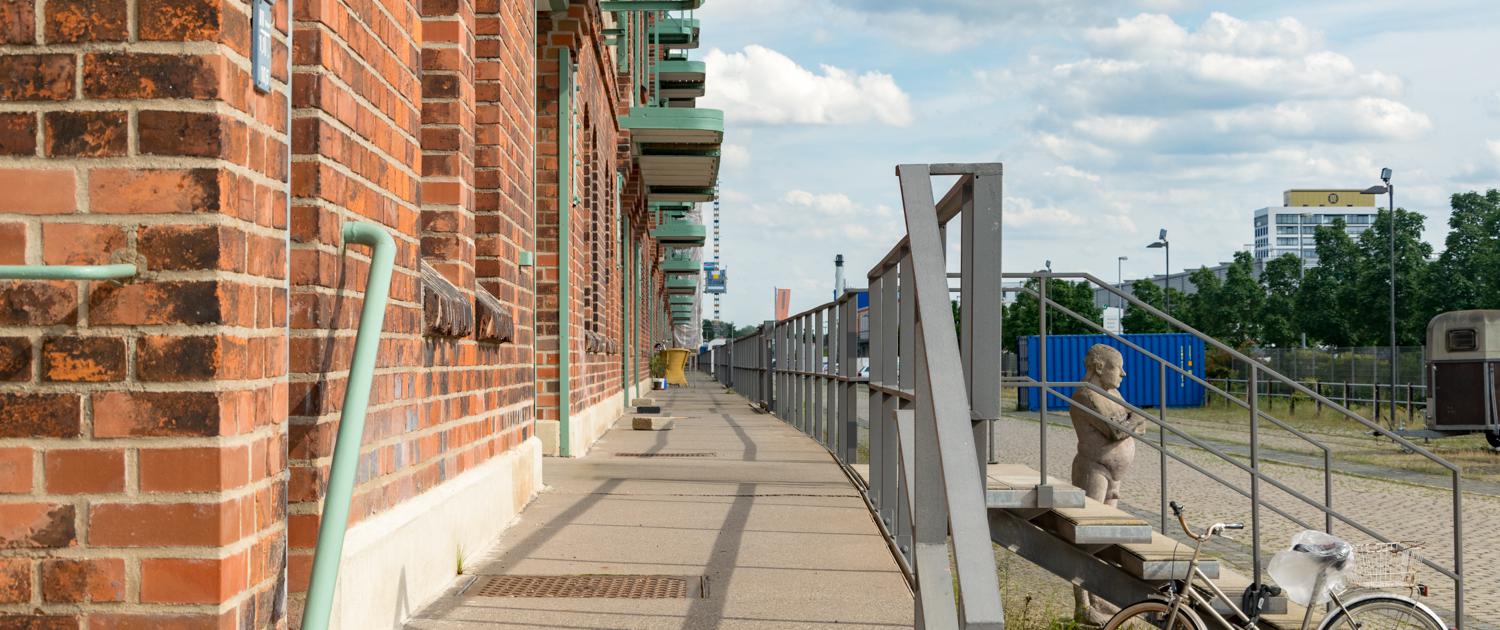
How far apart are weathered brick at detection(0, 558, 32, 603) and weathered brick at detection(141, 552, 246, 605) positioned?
0.72 feet

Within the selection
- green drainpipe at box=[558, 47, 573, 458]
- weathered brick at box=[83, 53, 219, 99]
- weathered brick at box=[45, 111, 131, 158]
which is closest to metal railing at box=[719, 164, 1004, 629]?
weathered brick at box=[83, 53, 219, 99]

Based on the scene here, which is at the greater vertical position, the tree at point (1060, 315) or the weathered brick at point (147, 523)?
the tree at point (1060, 315)

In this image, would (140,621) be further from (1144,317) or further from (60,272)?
(1144,317)

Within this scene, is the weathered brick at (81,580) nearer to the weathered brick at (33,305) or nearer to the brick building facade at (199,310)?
the brick building facade at (199,310)

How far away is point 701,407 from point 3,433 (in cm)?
2136

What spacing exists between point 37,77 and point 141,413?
70 centimetres

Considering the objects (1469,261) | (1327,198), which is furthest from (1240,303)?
(1327,198)

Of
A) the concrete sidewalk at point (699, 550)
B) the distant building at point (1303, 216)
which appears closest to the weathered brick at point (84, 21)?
the concrete sidewalk at point (699, 550)

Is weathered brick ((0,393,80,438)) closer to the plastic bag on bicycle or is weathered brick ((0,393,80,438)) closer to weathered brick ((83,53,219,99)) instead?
weathered brick ((83,53,219,99))

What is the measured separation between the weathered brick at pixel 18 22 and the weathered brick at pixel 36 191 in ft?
0.87

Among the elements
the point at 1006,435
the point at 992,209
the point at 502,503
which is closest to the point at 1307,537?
the point at 992,209

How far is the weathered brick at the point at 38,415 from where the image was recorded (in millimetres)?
2709

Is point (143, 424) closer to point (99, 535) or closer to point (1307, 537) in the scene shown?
point (99, 535)

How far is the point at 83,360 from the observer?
273 cm
